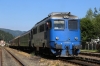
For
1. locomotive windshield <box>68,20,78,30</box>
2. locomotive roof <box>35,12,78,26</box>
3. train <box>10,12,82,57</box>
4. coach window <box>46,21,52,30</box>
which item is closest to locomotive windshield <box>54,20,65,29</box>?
train <box>10,12,82,57</box>

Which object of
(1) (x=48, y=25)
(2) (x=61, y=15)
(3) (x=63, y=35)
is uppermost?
(2) (x=61, y=15)

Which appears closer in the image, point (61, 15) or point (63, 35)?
point (63, 35)

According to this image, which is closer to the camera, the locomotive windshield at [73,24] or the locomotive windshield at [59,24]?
the locomotive windshield at [59,24]

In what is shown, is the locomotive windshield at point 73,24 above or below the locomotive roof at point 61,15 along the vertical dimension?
below

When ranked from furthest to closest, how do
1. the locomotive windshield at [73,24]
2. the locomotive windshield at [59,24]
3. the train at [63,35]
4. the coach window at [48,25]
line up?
the locomotive windshield at [73,24] < the coach window at [48,25] < the locomotive windshield at [59,24] < the train at [63,35]

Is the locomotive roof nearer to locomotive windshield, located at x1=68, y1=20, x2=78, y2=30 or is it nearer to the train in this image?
the train

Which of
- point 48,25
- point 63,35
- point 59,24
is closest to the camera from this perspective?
point 63,35

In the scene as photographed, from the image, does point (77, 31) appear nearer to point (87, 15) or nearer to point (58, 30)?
point (58, 30)

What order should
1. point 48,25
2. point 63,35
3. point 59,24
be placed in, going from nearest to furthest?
point 63,35 → point 59,24 → point 48,25

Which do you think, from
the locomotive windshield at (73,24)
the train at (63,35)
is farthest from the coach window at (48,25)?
the locomotive windshield at (73,24)

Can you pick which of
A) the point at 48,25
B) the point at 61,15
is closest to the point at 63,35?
the point at 48,25

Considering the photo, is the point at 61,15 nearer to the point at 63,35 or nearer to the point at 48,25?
the point at 48,25

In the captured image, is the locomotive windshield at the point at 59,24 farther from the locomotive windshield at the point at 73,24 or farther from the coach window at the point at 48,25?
the locomotive windshield at the point at 73,24

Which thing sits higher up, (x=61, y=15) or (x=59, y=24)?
(x=61, y=15)
